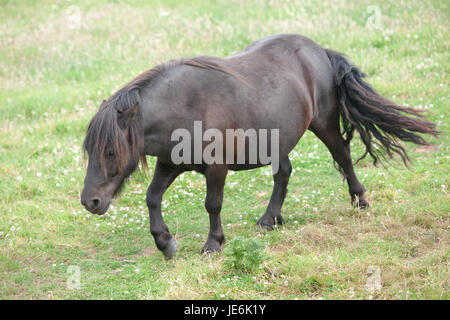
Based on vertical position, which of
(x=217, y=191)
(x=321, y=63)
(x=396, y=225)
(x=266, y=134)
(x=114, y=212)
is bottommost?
(x=114, y=212)

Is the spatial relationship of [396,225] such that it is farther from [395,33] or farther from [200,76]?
[395,33]

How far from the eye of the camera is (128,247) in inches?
228

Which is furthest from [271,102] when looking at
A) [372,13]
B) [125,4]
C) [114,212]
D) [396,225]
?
[125,4]

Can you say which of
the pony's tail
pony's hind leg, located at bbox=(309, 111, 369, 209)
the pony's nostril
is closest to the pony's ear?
the pony's nostril

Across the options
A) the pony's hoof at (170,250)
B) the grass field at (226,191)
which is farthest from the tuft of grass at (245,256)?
the pony's hoof at (170,250)

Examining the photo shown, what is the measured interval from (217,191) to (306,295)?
1428mm

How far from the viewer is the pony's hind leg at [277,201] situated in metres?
6.08

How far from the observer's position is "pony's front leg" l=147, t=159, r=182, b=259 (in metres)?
5.27

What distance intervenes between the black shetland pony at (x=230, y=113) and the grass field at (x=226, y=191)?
56 centimetres

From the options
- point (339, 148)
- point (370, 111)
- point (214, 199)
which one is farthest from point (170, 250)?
point (370, 111)

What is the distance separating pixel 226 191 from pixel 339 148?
1.78m

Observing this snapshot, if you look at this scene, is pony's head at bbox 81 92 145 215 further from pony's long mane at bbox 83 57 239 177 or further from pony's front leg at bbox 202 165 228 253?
pony's front leg at bbox 202 165 228 253

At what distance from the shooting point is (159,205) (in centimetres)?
531

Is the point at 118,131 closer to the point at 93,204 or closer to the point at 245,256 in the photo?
the point at 93,204
